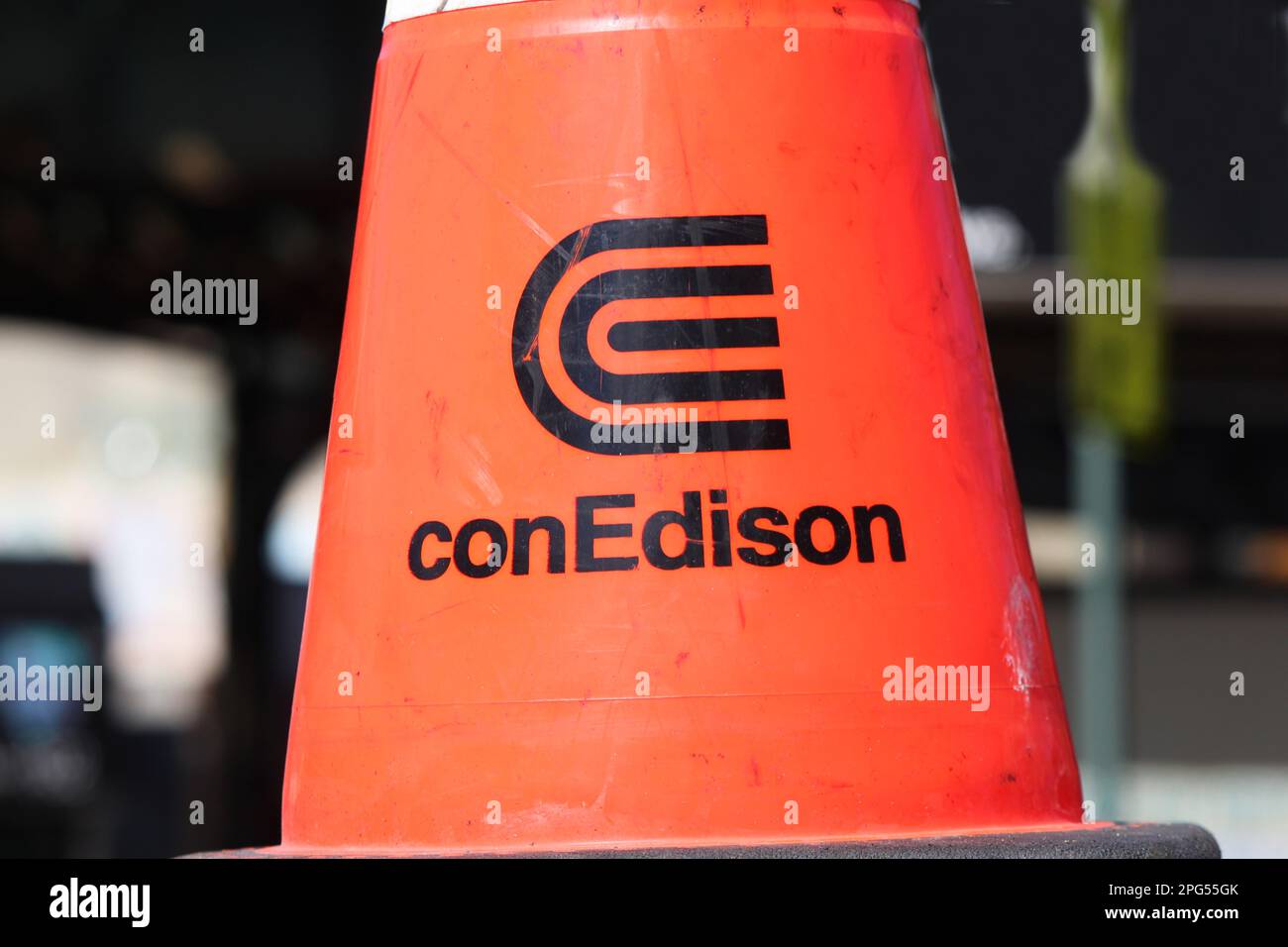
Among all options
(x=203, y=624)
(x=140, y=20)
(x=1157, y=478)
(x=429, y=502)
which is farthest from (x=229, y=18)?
(x=203, y=624)

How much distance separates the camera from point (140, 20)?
8234 mm

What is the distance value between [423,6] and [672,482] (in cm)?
65

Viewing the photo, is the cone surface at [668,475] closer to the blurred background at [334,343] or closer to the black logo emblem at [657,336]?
the black logo emblem at [657,336]

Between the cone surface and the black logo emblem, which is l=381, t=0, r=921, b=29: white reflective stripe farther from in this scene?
the black logo emblem

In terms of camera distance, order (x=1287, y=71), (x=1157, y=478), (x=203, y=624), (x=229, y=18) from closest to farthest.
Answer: (x=1287, y=71) → (x=229, y=18) → (x=1157, y=478) → (x=203, y=624)

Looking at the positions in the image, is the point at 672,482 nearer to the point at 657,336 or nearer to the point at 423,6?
the point at 657,336

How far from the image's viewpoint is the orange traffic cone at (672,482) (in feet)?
6.25

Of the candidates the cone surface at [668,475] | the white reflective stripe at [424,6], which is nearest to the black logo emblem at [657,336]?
the cone surface at [668,475]

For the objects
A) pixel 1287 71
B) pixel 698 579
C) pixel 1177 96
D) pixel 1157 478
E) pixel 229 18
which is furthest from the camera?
pixel 1157 478

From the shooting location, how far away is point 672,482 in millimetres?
1924

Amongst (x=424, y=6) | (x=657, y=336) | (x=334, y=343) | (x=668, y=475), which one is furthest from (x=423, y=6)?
(x=334, y=343)

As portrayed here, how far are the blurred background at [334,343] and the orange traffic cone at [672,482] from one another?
372 centimetres
